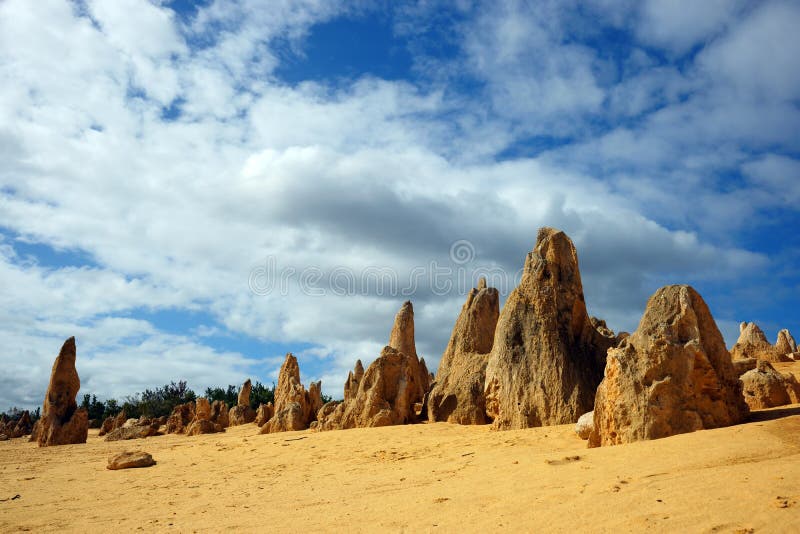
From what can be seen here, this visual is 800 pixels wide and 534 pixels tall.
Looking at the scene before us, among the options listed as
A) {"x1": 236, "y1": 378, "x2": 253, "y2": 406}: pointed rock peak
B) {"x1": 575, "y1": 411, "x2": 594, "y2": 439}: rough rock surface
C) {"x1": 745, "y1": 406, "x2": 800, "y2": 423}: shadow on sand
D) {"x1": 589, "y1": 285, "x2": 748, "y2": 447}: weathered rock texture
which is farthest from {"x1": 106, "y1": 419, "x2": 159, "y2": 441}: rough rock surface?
{"x1": 745, "y1": 406, "x2": 800, "y2": 423}: shadow on sand

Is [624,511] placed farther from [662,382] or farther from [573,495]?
[662,382]

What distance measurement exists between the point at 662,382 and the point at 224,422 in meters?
26.3

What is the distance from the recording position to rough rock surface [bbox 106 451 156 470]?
42.2ft

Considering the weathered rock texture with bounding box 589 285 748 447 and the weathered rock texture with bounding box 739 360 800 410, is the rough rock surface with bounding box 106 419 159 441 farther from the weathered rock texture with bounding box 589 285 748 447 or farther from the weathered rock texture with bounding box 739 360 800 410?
the weathered rock texture with bounding box 739 360 800 410

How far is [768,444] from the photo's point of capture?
648 cm

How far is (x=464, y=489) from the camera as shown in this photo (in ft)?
22.5

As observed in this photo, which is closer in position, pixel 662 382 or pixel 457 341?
pixel 662 382

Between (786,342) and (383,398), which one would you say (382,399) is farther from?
(786,342)

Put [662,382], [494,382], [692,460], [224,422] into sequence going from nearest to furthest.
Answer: [692,460] < [662,382] < [494,382] < [224,422]

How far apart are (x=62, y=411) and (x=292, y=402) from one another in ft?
31.1

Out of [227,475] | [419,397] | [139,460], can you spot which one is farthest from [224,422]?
[227,475]

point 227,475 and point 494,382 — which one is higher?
point 494,382

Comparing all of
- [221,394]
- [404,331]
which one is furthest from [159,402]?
[404,331]

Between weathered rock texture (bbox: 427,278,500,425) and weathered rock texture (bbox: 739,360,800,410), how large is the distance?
19.5 feet
